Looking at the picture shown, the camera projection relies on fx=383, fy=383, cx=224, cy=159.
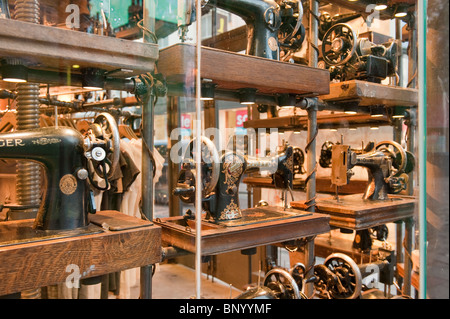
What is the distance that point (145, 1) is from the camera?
1.15 m

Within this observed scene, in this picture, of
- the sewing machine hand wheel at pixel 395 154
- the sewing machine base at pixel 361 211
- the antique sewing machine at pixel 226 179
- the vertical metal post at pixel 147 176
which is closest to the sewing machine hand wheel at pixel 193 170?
the antique sewing machine at pixel 226 179

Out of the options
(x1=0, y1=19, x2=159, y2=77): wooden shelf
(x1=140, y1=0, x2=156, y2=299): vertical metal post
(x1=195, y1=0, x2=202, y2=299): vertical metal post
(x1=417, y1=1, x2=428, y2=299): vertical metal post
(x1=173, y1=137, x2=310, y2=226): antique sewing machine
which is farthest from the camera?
(x1=140, y1=0, x2=156, y2=299): vertical metal post

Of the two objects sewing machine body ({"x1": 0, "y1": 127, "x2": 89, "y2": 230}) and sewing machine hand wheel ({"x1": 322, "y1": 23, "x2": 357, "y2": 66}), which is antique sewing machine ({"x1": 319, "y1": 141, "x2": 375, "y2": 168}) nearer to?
sewing machine hand wheel ({"x1": 322, "y1": 23, "x2": 357, "y2": 66})

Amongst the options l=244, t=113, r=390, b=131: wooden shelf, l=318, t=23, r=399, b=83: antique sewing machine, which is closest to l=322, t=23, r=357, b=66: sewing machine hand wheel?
l=318, t=23, r=399, b=83: antique sewing machine

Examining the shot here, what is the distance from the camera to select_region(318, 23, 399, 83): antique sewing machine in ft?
5.46

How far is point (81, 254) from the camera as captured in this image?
3.07 feet

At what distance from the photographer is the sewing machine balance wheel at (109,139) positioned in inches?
40.5

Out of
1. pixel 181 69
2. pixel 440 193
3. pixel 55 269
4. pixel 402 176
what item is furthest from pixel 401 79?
pixel 55 269

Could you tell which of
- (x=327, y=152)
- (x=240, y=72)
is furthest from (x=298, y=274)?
(x=240, y=72)

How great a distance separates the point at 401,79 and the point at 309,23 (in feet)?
1.58

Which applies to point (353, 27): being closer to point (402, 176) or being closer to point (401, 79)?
point (401, 79)

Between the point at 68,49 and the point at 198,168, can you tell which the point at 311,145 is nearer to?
the point at 198,168

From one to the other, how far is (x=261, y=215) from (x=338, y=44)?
867 millimetres

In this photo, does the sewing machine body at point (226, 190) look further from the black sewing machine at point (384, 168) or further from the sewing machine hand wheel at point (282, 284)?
the black sewing machine at point (384, 168)
